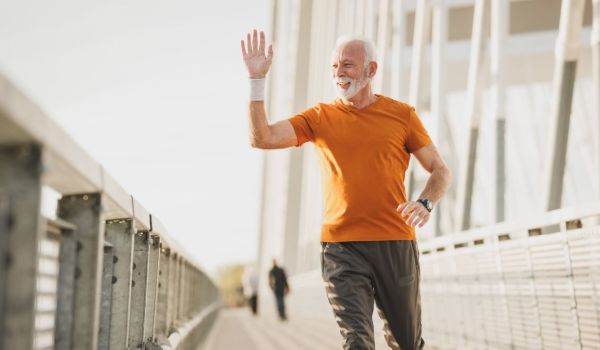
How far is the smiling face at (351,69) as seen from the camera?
4238 millimetres

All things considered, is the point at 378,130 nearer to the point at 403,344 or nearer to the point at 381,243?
the point at 381,243

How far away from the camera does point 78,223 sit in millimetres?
3293

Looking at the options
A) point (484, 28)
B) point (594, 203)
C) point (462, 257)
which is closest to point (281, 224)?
point (484, 28)

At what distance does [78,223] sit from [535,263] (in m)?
4.38

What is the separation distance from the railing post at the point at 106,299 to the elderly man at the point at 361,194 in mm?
892

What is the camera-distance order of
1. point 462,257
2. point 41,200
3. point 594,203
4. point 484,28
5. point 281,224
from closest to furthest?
point 41,200 → point 594,203 → point 462,257 → point 484,28 → point 281,224

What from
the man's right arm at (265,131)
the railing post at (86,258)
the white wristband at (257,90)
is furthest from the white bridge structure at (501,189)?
the railing post at (86,258)

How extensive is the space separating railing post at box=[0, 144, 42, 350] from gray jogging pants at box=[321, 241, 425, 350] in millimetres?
1781

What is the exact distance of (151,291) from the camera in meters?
5.90

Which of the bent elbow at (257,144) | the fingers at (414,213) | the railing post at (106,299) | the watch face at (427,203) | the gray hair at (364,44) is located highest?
the gray hair at (364,44)

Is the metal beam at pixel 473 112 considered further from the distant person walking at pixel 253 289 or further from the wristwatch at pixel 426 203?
the distant person walking at pixel 253 289

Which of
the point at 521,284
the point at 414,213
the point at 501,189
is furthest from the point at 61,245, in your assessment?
the point at 501,189

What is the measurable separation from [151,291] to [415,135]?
2.30m

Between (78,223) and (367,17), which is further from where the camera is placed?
(367,17)
